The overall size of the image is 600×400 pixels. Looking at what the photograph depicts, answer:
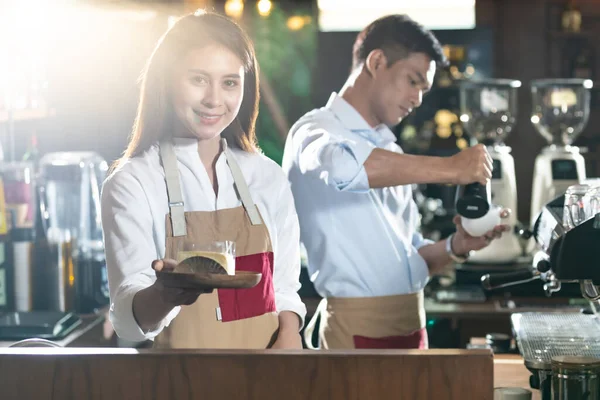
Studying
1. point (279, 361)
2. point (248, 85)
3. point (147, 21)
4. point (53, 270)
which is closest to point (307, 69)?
point (147, 21)

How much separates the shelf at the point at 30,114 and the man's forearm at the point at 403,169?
4.84 ft

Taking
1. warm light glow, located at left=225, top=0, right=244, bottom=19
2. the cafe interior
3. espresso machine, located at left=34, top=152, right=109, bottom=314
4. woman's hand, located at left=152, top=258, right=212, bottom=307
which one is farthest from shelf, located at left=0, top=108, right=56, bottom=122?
warm light glow, located at left=225, top=0, right=244, bottom=19

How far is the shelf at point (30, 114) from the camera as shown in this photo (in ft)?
9.86

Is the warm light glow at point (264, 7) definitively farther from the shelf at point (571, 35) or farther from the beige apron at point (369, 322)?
the beige apron at point (369, 322)

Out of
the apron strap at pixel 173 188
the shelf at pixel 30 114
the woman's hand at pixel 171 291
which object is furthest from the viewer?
the shelf at pixel 30 114

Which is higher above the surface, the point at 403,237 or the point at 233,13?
the point at 233,13

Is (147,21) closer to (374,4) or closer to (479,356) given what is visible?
(479,356)

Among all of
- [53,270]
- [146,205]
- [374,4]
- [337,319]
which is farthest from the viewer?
[374,4]

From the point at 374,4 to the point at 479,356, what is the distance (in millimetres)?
5454

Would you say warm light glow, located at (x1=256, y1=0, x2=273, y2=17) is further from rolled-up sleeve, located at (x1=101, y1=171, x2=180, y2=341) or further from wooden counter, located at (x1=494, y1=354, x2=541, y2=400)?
rolled-up sleeve, located at (x1=101, y1=171, x2=180, y2=341)

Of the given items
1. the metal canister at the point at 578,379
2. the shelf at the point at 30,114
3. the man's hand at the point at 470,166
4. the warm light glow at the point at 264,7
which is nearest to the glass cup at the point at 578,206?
the metal canister at the point at 578,379

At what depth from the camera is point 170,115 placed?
1842mm

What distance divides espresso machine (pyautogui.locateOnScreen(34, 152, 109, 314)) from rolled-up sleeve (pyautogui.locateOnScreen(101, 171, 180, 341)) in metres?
1.17

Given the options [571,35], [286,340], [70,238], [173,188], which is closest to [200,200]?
[173,188]
